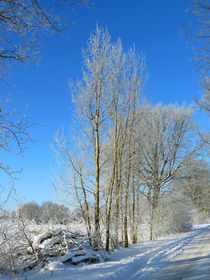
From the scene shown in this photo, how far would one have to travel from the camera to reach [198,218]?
1699 inches

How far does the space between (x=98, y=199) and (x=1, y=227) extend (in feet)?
17.6

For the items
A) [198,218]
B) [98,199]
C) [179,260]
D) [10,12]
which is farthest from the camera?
[198,218]

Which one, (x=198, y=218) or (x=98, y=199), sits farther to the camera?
(x=198, y=218)

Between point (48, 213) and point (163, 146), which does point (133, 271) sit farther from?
point (163, 146)

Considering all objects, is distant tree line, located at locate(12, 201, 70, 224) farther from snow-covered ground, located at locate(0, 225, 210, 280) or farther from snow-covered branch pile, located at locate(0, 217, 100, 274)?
snow-covered ground, located at locate(0, 225, 210, 280)

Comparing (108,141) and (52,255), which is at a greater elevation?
(108,141)

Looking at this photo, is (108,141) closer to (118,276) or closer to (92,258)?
(92,258)

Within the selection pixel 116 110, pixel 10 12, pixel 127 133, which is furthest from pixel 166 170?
pixel 10 12

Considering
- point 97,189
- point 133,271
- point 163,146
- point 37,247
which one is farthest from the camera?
point 163,146

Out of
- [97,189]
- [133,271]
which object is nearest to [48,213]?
[97,189]

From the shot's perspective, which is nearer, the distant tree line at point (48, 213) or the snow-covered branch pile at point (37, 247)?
the snow-covered branch pile at point (37, 247)

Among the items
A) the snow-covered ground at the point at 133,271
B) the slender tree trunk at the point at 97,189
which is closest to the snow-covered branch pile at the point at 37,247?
the snow-covered ground at the point at 133,271

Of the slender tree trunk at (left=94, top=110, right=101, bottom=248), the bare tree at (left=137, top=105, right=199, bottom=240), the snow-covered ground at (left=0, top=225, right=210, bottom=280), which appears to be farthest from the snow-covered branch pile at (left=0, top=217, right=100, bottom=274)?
the bare tree at (left=137, top=105, right=199, bottom=240)

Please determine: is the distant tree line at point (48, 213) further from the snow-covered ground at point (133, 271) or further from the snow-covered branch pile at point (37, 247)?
the snow-covered ground at point (133, 271)
